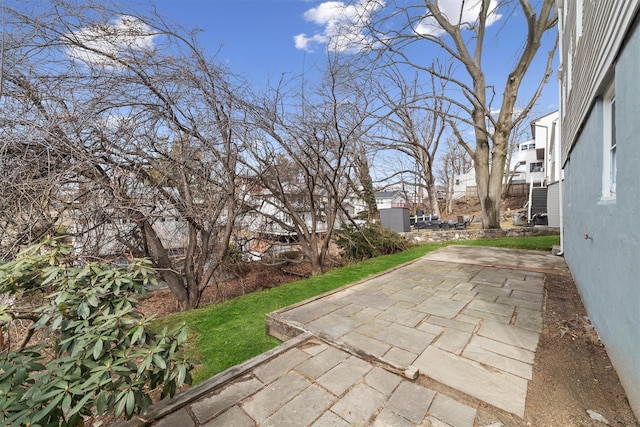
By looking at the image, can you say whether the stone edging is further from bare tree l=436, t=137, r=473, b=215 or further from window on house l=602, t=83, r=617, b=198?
bare tree l=436, t=137, r=473, b=215

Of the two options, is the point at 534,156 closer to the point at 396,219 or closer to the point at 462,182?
the point at 462,182

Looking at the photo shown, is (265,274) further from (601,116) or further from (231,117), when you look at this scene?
(601,116)

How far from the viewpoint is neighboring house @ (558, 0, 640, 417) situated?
163 cm

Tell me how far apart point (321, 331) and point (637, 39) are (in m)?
3.05

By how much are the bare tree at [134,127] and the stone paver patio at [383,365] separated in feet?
7.48

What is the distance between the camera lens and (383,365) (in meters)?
2.21

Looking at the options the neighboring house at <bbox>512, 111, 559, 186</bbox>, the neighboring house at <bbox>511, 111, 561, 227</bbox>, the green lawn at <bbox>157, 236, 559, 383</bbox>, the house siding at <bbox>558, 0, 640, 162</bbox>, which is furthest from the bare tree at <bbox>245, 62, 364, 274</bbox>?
the neighboring house at <bbox>512, 111, 559, 186</bbox>

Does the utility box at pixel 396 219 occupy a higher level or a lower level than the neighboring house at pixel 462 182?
lower

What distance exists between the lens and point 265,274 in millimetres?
7441

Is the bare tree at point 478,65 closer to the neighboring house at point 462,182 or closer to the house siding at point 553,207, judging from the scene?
the house siding at point 553,207

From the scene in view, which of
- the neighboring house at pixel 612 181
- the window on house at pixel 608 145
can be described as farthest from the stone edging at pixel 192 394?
the window on house at pixel 608 145

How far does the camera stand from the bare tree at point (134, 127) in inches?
130

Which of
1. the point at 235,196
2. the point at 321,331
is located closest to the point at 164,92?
the point at 235,196

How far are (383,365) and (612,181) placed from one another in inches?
103
